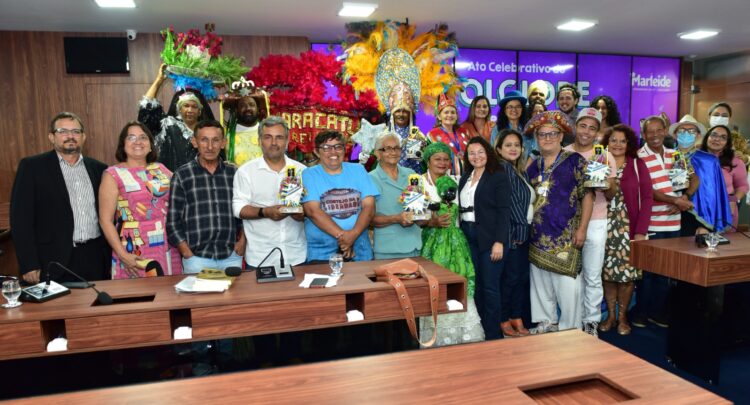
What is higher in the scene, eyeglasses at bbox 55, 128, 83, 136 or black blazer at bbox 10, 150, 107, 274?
eyeglasses at bbox 55, 128, 83, 136

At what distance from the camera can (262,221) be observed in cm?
303

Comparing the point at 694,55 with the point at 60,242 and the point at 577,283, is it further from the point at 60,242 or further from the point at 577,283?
the point at 60,242

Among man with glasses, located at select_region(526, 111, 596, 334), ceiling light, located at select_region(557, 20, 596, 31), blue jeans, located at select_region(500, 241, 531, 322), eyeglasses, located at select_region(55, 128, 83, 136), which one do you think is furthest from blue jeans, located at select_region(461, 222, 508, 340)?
ceiling light, located at select_region(557, 20, 596, 31)

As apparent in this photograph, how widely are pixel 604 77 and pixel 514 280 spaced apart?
6.75 meters

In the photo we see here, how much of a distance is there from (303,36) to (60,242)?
493cm

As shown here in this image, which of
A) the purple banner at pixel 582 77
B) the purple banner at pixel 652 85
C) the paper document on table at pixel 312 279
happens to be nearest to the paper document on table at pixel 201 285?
the paper document on table at pixel 312 279

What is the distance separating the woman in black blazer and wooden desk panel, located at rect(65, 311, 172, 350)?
2.10 m

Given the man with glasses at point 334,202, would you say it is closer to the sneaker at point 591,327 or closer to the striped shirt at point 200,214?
the striped shirt at point 200,214

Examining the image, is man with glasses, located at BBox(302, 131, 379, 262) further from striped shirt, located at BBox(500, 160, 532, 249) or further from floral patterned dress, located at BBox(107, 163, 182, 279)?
striped shirt, located at BBox(500, 160, 532, 249)

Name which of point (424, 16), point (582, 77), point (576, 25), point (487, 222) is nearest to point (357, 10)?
point (424, 16)

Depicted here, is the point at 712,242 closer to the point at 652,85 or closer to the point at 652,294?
the point at 652,294

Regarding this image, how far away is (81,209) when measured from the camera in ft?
9.95

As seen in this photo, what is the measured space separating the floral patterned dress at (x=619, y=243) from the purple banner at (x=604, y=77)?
18.8ft

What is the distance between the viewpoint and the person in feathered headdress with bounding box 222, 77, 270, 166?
12.8 ft
